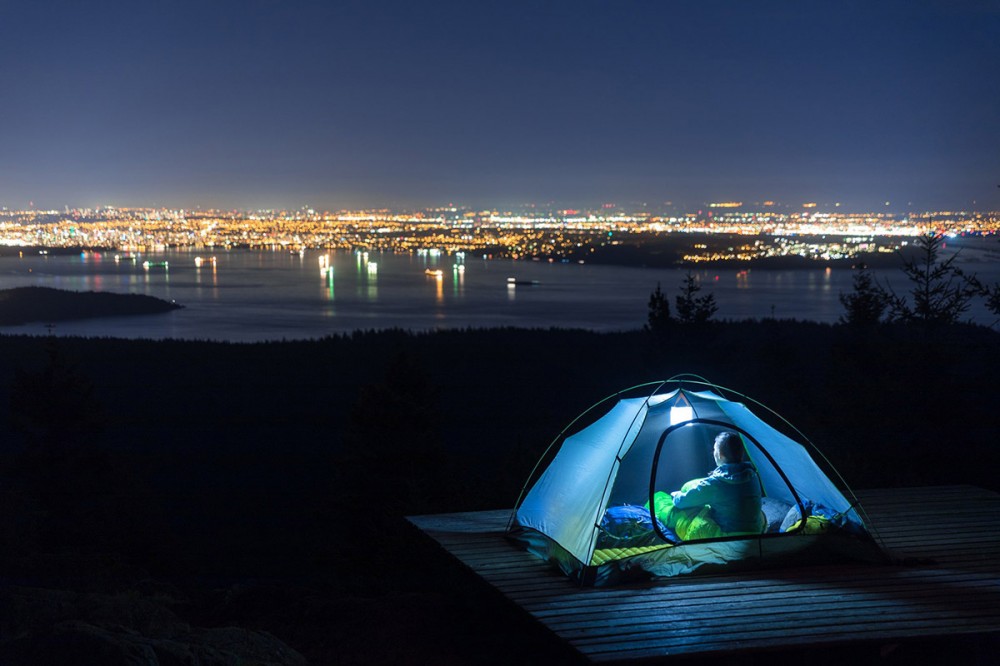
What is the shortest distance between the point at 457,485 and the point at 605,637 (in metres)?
4.91

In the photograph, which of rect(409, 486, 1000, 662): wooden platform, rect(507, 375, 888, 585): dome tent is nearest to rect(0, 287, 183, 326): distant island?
rect(507, 375, 888, 585): dome tent

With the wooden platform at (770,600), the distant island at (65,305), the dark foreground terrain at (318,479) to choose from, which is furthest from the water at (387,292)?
the wooden platform at (770,600)

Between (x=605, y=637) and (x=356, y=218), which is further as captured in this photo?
(x=356, y=218)

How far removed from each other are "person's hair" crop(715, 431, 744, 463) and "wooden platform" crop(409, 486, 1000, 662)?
746mm

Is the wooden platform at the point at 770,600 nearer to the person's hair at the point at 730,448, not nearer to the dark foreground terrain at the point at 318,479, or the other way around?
the dark foreground terrain at the point at 318,479

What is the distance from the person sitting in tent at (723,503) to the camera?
5535 millimetres

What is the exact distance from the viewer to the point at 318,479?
1452 centimetres

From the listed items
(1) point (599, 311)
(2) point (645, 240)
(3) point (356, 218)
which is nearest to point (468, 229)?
(3) point (356, 218)

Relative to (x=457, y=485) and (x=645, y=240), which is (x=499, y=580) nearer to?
(x=457, y=485)

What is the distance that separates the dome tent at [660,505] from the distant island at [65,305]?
45223 mm

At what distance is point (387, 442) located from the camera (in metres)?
10.1

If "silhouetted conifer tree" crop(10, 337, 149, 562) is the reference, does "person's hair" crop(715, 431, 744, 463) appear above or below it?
above

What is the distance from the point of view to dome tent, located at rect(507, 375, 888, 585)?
5.45 metres

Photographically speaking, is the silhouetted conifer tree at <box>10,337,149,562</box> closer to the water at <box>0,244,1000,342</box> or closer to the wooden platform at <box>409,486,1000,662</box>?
the wooden platform at <box>409,486,1000,662</box>
